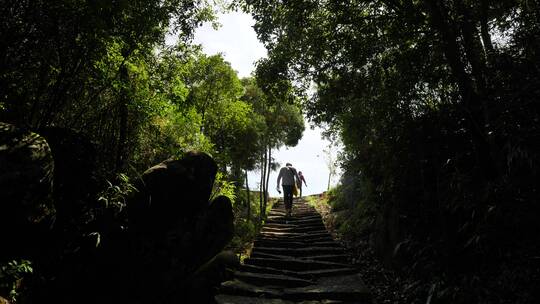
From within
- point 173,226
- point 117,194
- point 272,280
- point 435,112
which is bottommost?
point 272,280

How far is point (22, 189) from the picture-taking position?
4320mm

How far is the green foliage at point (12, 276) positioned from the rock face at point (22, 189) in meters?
0.23

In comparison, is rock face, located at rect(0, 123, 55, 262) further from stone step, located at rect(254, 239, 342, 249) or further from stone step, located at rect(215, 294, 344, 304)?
stone step, located at rect(254, 239, 342, 249)

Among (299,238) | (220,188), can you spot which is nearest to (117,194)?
(220,188)

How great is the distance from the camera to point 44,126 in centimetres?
548

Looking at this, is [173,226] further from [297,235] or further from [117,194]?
[297,235]

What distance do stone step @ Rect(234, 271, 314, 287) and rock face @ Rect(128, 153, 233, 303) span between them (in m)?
1.32

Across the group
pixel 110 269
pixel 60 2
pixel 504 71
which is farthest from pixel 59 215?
pixel 504 71

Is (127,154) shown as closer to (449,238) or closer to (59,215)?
(59,215)

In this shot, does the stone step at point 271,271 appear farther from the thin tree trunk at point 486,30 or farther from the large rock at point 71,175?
the thin tree trunk at point 486,30

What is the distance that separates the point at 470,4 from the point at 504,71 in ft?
5.36

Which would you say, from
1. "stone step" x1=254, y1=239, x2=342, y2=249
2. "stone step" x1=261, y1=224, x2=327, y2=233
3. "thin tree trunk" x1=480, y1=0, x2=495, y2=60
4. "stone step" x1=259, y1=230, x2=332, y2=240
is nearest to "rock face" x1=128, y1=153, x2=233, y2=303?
"stone step" x1=254, y1=239, x2=342, y2=249

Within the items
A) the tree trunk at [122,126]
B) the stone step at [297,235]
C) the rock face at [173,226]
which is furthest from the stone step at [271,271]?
the tree trunk at [122,126]

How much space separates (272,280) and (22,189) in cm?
441
